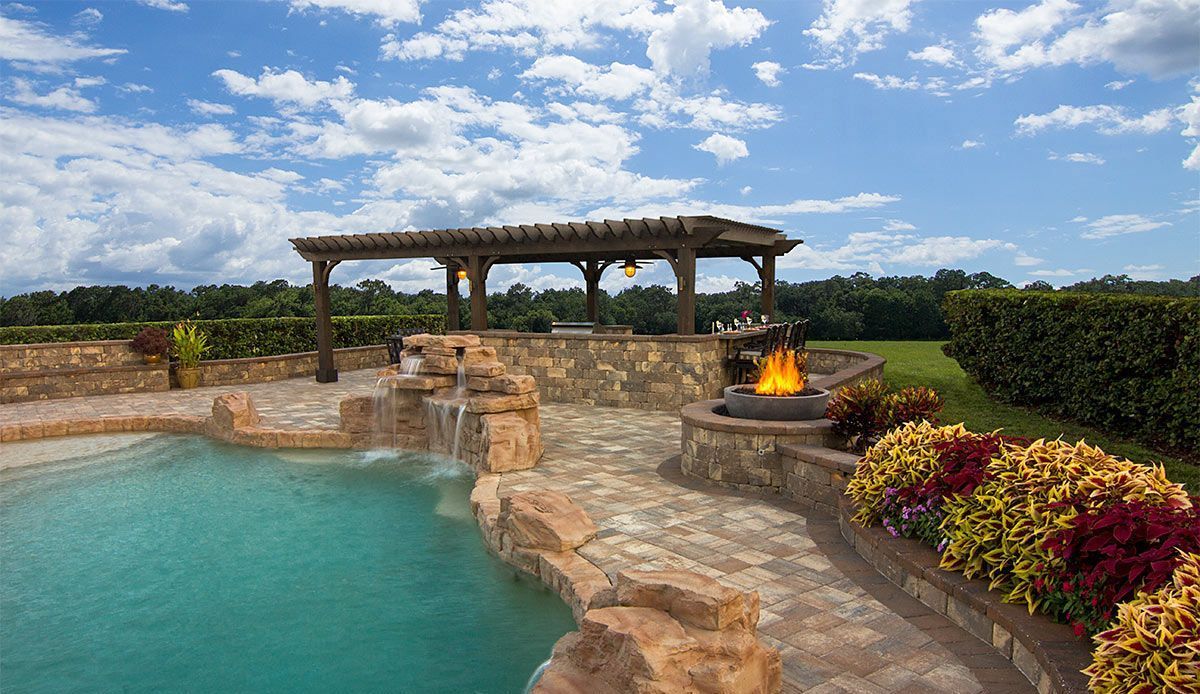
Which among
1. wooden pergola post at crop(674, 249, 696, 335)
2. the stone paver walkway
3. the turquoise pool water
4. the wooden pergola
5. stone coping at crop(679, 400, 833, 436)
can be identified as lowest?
the turquoise pool water

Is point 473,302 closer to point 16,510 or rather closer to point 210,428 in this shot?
point 210,428

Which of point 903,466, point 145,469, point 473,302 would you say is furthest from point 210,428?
point 903,466

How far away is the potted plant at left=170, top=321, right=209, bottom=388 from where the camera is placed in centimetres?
1566

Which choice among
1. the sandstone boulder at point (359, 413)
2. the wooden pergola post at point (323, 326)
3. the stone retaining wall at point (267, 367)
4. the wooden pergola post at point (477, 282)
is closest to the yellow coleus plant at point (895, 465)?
the sandstone boulder at point (359, 413)

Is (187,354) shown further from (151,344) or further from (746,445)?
(746,445)

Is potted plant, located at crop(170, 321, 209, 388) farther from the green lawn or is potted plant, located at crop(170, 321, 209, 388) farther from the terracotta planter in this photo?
the green lawn

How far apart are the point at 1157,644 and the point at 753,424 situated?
13.4ft

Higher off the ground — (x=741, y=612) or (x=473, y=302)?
(x=473, y=302)

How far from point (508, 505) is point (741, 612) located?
9.38 feet

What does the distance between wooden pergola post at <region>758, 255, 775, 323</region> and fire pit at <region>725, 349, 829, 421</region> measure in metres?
8.22

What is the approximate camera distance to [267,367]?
1688 centimetres

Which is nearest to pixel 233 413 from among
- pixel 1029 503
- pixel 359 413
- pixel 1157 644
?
pixel 359 413

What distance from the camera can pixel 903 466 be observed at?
477 cm

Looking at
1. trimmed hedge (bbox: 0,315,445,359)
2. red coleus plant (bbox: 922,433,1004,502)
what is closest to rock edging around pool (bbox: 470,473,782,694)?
red coleus plant (bbox: 922,433,1004,502)
